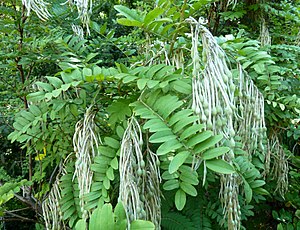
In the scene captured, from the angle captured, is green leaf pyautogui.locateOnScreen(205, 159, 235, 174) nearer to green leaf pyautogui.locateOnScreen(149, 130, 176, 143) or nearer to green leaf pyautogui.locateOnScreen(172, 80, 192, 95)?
green leaf pyautogui.locateOnScreen(149, 130, 176, 143)

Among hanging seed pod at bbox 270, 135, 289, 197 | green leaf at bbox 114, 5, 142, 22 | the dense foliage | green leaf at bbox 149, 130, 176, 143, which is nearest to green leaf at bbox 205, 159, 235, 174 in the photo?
the dense foliage

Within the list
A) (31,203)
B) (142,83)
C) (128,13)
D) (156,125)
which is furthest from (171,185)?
(31,203)

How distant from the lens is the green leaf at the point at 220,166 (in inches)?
28.2

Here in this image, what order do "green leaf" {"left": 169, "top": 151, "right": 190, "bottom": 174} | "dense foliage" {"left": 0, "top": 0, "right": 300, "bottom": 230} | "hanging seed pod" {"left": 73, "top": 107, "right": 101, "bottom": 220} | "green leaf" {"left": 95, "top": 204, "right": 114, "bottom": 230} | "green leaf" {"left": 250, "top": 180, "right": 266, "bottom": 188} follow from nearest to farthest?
"green leaf" {"left": 95, "top": 204, "right": 114, "bottom": 230}, "green leaf" {"left": 169, "top": 151, "right": 190, "bottom": 174}, "dense foliage" {"left": 0, "top": 0, "right": 300, "bottom": 230}, "hanging seed pod" {"left": 73, "top": 107, "right": 101, "bottom": 220}, "green leaf" {"left": 250, "top": 180, "right": 266, "bottom": 188}

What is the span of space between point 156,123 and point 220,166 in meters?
0.19

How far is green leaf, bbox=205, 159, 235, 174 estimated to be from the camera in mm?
717

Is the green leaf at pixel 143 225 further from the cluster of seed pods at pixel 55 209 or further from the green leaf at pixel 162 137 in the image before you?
the cluster of seed pods at pixel 55 209

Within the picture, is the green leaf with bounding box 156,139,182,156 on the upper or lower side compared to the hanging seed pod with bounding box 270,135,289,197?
upper

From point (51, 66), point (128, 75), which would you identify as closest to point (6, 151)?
point (51, 66)

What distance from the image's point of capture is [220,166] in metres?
0.73

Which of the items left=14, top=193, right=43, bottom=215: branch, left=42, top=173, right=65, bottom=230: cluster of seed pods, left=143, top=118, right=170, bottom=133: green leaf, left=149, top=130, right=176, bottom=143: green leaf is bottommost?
left=14, top=193, right=43, bottom=215: branch

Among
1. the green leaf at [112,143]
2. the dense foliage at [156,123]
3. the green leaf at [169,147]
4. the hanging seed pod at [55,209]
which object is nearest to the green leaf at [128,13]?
the dense foliage at [156,123]

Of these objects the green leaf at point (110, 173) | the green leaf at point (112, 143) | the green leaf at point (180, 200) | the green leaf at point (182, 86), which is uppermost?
the green leaf at point (182, 86)

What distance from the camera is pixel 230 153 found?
2.70ft
